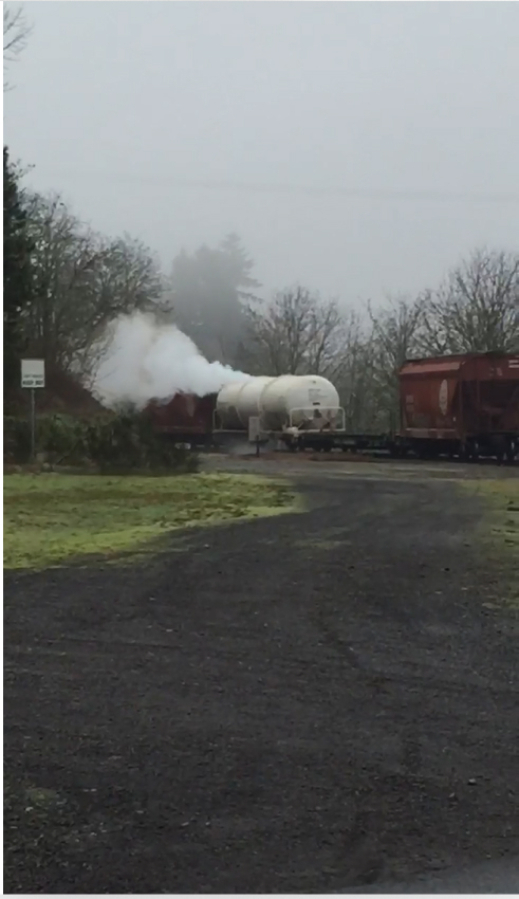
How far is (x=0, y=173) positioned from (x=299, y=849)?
6.97 feet

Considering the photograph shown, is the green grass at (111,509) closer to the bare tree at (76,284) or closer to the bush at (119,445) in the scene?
the bush at (119,445)

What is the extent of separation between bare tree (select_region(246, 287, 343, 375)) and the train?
1.9 inches

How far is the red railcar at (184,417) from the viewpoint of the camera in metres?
3.02

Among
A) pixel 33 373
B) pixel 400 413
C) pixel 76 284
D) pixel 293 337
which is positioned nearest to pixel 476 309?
pixel 400 413

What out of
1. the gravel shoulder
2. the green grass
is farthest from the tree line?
the gravel shoulder

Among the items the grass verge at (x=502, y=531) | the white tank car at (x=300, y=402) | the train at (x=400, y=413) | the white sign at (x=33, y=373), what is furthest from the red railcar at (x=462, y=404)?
the white sign at (x=33, y=373)

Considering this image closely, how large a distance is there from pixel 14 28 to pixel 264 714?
7.08 feet

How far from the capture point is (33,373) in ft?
9.62

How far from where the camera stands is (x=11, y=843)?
8.42 feet

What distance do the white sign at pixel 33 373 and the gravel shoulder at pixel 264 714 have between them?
0.60 metres

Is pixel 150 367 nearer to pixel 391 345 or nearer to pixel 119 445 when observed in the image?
pixel 119 445

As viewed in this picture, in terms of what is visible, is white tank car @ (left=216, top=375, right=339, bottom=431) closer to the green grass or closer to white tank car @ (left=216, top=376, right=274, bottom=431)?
white tank car @ (left=216, top=376, right=274, bottom=431)

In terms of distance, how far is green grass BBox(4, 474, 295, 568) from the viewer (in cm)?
284

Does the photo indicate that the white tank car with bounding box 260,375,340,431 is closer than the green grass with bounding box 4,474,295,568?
No
